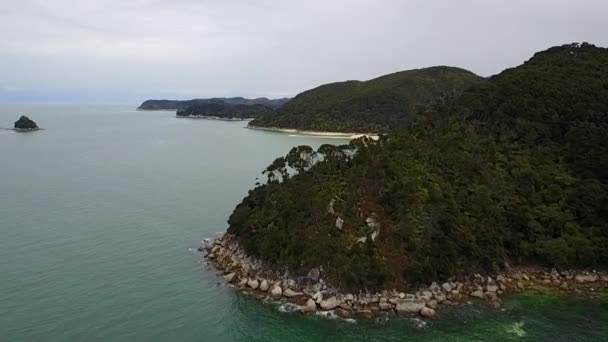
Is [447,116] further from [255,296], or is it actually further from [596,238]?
[255,296]

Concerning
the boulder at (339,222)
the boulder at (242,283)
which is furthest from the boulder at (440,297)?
the boulder at (242,283)

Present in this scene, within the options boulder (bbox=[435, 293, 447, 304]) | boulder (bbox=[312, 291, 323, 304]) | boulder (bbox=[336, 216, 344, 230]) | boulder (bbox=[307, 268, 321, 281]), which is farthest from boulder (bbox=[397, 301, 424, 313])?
boulder (bbox=[336, 216, 344, 230])

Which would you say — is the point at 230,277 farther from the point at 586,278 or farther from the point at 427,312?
the point at 586,278

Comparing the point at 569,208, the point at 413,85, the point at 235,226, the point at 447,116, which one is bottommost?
the point at 235,226

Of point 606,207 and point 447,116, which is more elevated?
point 447,116

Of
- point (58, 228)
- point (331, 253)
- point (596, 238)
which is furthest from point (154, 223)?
point (596, 238)

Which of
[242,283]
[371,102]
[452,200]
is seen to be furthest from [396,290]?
[371,102]
